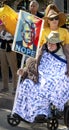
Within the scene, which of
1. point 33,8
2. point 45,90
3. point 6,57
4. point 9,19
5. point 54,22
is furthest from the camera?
point 6,57

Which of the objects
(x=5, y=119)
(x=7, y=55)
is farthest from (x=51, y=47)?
(x=7, y=55)

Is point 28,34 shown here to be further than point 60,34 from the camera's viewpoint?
No

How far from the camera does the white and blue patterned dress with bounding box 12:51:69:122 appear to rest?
18.1 feet

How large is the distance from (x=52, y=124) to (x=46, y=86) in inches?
21.8

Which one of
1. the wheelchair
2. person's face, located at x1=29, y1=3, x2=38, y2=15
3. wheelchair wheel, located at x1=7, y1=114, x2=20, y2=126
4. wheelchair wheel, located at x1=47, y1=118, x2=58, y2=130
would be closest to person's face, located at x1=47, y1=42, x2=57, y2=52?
the wheelchair

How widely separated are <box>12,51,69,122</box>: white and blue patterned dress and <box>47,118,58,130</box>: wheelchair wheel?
100 mm

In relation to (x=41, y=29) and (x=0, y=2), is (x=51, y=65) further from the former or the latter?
(x=0, y=2)

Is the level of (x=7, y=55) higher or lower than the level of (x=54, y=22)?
lower

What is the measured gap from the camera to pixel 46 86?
550 centimetres

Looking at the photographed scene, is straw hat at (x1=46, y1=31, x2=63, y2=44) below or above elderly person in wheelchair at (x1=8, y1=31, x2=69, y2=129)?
above

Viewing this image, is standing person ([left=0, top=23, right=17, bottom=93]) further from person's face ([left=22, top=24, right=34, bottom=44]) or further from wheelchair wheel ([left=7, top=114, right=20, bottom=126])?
wheelchair wheel ([left=7, top=114, right=20, bottom=126])

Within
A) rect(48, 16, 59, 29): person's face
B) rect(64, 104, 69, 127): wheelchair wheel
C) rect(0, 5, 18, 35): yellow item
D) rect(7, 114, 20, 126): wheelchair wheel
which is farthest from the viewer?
rect(0, 5, 18, 35): yellow item

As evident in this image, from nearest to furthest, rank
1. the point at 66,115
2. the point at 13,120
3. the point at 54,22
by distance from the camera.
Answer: the point at 66,115 → the point at 13,120 → the point at 54,22

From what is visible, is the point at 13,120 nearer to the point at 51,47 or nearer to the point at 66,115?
the point at 66,115
